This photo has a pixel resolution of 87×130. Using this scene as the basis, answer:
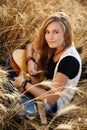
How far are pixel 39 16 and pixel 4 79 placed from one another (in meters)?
1.55

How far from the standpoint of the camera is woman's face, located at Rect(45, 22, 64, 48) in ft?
8.84

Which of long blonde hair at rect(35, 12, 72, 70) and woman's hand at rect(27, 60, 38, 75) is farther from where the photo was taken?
woman's hand at rect(27, 60, 38, 75)

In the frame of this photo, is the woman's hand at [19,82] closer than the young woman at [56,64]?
No

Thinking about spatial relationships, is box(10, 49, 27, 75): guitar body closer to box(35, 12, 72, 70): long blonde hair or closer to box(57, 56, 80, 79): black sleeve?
box(35, 12, 72, 70): long blonde hair

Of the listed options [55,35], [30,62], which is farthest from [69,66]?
[30,62]

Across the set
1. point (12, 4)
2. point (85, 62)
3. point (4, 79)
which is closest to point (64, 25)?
point (4, 79)

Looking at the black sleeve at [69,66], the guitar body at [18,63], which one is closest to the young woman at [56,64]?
the black sleeve at [69,66]

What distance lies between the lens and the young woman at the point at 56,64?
99.9 inches

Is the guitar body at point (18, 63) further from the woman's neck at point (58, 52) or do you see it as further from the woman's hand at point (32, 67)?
the woman's neck at point (58, 52)

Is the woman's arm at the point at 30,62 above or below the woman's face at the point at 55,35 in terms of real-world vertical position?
below

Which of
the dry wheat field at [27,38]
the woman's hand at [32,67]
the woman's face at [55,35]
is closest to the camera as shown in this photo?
the dry wheat field at [27,38]

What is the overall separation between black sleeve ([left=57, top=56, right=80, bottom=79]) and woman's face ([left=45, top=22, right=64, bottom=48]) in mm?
184

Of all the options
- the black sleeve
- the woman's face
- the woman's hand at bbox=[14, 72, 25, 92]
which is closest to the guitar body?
the woman's hand at bbox=[14, 72, 25, 92]

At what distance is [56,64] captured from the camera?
2812 millimetres
